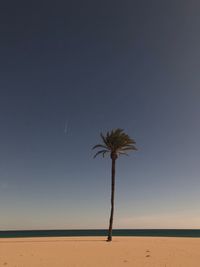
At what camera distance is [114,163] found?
128 feet

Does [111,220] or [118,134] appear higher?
[118,134]
